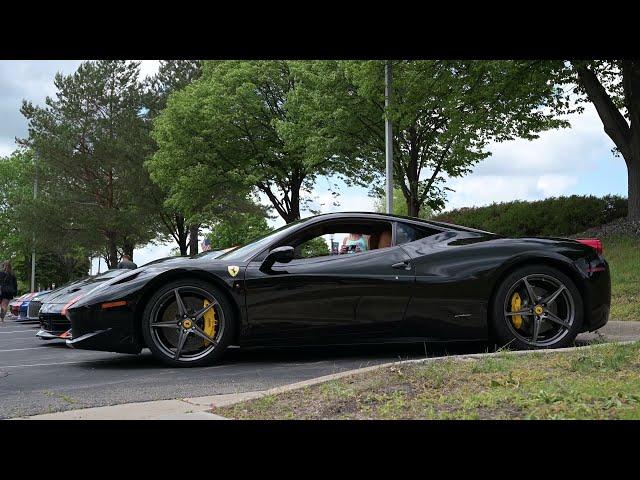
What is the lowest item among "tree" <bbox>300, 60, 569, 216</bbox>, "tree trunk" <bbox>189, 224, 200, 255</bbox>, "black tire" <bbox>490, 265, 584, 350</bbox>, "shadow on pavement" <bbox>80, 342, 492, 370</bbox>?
"shadow on pavement" <bbox>80, 342, 492, 370</bbox>

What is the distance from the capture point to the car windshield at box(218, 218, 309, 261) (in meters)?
6.05

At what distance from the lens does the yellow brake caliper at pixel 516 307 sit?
604cm

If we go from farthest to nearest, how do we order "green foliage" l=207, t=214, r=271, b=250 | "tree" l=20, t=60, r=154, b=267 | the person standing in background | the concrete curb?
1. "tree" l=20, t=60, r=154, b=267
2. "green foliage" l=207, t=214, r=271, b=250
3. the person standing in background
4. the concrete curb

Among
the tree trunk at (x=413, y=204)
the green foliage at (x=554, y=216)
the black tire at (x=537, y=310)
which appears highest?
the tree trunk at (x=413, y=204)

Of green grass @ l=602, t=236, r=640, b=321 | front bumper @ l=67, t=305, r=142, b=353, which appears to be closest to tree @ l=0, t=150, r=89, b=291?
green grass @ l=602, t=236, r=640, b=321

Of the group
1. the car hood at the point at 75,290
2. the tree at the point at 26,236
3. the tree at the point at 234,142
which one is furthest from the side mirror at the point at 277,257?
the tree at the point at 26,236

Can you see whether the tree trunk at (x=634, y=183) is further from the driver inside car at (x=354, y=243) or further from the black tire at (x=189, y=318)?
the black tire at (x=189, y=318)

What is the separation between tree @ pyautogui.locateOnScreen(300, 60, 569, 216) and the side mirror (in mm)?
11548

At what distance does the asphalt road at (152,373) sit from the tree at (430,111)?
10.1 m

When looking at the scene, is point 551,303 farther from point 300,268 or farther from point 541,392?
point 541,392

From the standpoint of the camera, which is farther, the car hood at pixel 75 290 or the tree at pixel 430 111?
the tree at pixel 430 111

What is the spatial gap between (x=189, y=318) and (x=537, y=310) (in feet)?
10.4

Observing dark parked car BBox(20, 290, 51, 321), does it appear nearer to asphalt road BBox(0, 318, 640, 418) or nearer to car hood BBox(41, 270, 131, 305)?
car hood BBox(41, 270, 131, 305)
